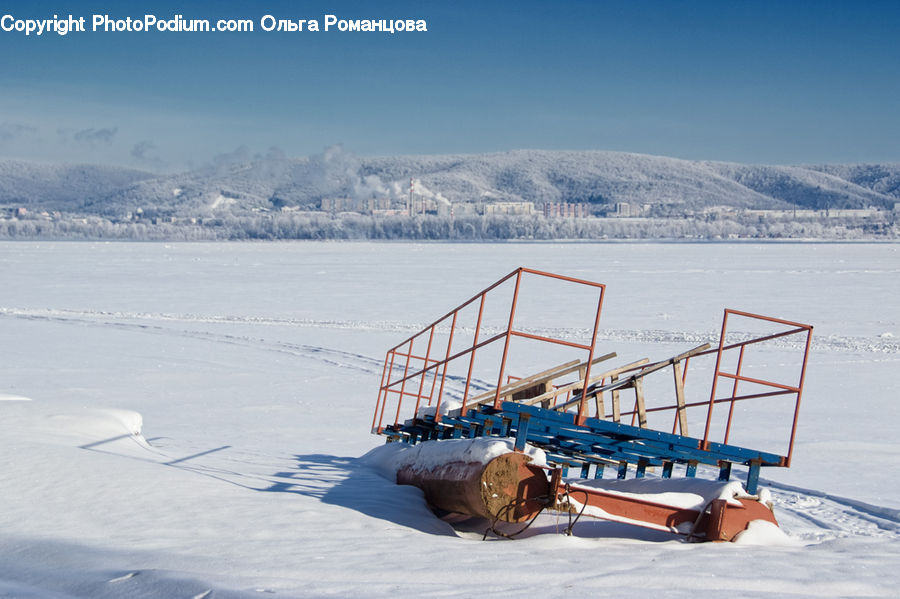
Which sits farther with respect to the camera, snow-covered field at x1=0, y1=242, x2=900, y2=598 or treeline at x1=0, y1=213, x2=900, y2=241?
treeline at x1=0, y1=213, x2=900, y2=241

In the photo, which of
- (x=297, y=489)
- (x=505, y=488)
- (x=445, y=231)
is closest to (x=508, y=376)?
(x=297, y=489)

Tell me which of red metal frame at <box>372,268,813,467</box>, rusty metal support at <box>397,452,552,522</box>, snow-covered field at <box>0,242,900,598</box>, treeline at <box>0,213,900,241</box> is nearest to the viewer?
snow-covered field at <box>0,242,900,598</box>

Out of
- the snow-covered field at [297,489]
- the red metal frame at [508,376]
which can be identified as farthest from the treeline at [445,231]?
the red metal frame at [508,376]

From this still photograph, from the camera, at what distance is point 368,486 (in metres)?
7.70

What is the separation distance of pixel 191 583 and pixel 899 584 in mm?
3776

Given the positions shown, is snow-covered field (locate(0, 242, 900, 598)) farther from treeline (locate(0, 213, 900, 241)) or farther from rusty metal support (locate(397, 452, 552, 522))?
treeline (locate(0, 213, 900, 241))

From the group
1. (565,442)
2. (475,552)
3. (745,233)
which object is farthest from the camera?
(745,233)

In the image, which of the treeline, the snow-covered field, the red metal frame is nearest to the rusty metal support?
the snow-covered field

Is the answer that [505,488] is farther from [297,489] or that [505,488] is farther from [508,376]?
[508,376]

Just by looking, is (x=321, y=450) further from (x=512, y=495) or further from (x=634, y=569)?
(x=634, y=569)

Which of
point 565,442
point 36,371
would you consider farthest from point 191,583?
point 36,371

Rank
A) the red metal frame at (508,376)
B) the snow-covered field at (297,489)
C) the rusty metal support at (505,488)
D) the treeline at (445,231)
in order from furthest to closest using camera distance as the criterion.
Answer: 1. the treeline at (445,231)
2. the red metal frame at (508,376)
3. the rusty metal support at (505,488)
4. the snow-covered field at (297,489)

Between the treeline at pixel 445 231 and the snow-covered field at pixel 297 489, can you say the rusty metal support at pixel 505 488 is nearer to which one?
the snow-covered field at pixel 297 489

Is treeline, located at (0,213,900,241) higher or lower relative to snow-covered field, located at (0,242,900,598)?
higher
